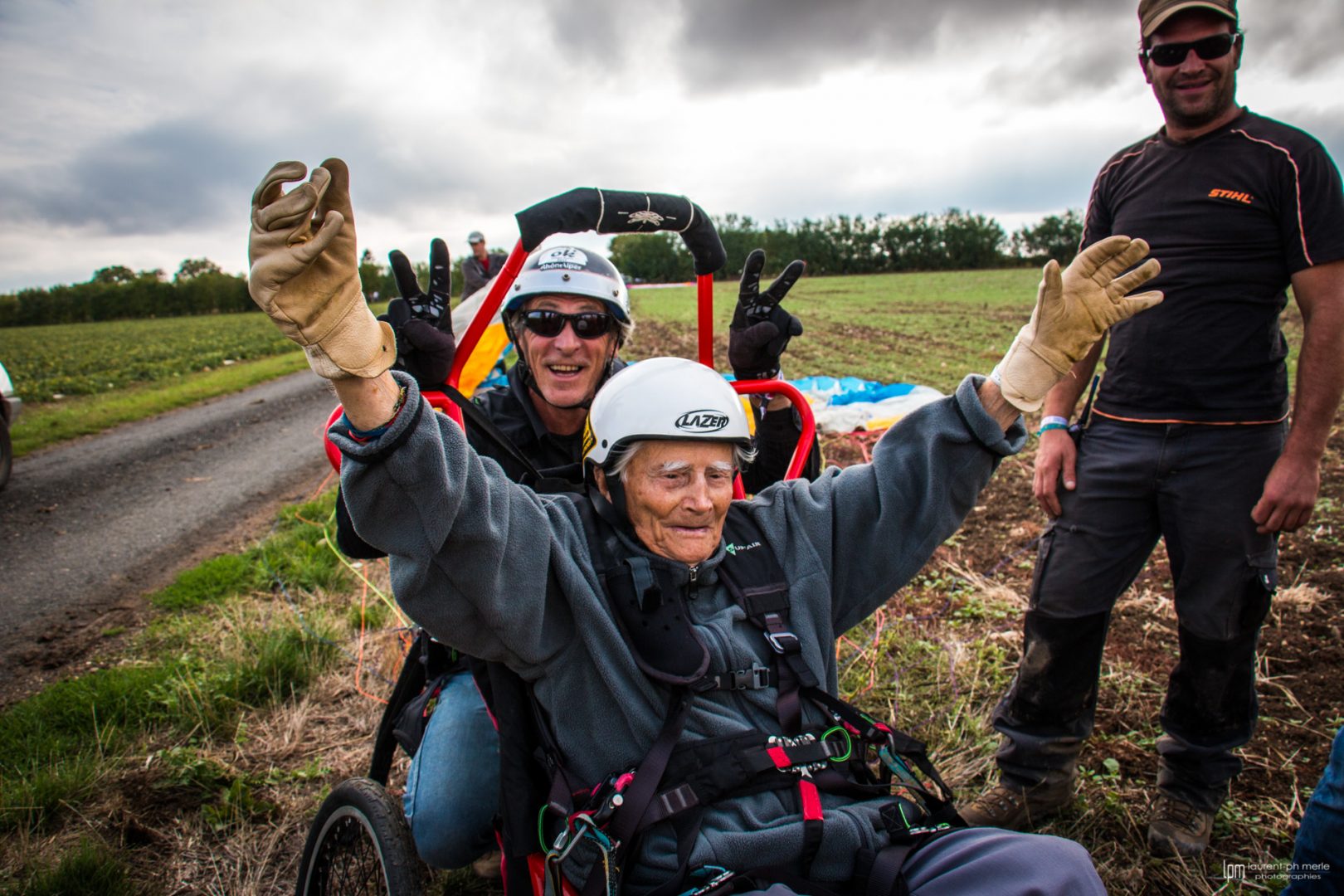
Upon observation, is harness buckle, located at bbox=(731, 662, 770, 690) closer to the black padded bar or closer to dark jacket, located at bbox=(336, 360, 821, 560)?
dark jacket, located at bbox=(336, 360, 821, 560)

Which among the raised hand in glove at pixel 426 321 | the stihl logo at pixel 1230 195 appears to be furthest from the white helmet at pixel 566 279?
the stihl logo at pixel 1230 195

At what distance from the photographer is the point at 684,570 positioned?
2.12 metres

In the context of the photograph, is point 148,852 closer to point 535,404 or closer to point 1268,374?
point 535,404

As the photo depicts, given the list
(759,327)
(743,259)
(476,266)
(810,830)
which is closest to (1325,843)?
(810,830)

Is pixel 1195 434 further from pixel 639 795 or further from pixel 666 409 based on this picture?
pixel 639 795

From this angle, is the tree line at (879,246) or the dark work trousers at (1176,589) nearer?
the dark work trousers at (1176,589)

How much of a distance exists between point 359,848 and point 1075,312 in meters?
2.77

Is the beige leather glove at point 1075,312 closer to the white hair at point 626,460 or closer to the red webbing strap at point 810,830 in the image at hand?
the white hair at point 626,460

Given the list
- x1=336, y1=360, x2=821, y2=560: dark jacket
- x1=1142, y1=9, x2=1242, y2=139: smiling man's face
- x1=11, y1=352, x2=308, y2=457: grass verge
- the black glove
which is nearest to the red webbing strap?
x1=336, y1=360, x2=821, y2=560: dark jacket

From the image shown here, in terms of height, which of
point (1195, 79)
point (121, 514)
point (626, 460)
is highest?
point (1195, 79)

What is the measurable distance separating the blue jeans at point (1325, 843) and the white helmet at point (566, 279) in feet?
8.15

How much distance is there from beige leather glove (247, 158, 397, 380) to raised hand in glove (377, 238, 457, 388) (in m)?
1.07

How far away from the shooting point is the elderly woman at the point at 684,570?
1596 millimetres

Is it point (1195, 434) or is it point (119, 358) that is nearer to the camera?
point (1195, 434)
